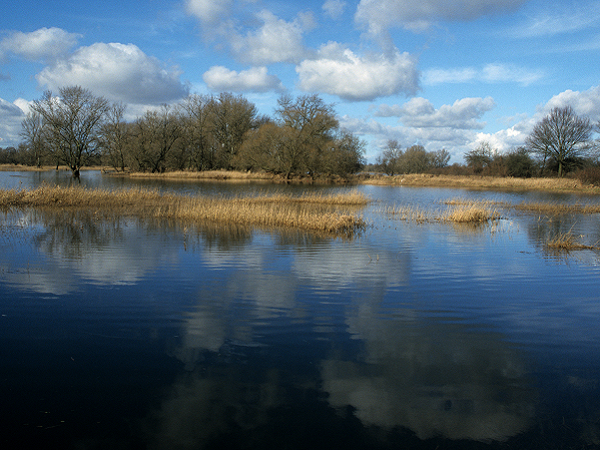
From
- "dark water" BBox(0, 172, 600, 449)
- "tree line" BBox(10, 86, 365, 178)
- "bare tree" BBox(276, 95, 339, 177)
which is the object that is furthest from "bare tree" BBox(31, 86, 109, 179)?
"dark water" BBox(0, 172, 600, 449)

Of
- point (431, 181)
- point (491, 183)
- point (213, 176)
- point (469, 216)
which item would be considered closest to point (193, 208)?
point (469, 216)

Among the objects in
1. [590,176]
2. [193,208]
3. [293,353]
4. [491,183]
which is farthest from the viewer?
[491,183]

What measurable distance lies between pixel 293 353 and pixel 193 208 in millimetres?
14154

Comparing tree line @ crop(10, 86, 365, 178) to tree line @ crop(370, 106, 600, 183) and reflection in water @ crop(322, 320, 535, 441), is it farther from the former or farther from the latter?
reflection in water @ crop(322, 320, 535, 441)

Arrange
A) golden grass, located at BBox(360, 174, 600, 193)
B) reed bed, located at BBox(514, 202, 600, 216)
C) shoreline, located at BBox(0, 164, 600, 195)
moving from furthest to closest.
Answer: shoreline, located at BBox(0, 164, 600, 195) → golden grass, located at BBox(360, 174, 600, 193) → reed bed, located at BBox(514, 202, 600, 216)

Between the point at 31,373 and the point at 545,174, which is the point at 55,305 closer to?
the point at 31,373

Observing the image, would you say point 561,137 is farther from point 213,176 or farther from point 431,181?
point 213,176

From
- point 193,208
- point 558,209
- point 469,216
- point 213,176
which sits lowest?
point 193,208

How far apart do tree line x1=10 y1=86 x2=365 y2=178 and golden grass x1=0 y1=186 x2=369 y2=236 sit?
73.2 ft

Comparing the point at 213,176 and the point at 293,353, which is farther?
the point at 213,176

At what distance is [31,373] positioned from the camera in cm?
428

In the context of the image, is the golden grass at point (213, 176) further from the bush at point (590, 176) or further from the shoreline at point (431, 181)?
the bush at point (590, 176)

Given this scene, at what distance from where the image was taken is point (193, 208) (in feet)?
59.5

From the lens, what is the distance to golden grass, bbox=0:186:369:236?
15309 millimetres
